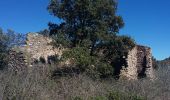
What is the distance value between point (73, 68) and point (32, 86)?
192 inches

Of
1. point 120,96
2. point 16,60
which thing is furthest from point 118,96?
point 16,60

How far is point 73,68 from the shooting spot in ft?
60.4

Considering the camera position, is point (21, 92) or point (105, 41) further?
point (105, 41)

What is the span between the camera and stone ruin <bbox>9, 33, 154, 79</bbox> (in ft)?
69.0

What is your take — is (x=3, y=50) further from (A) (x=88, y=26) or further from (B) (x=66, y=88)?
(B) (x=66, y=88)

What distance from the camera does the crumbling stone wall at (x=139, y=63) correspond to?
21203 mm

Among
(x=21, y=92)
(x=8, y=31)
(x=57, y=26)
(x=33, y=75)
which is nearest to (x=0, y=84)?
(x=21, y=92)

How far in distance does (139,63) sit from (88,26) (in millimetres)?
4466

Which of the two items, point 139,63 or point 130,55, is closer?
point 130,55

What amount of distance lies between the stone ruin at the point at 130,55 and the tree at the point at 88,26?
1.70 meters

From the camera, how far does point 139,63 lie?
22047 mm

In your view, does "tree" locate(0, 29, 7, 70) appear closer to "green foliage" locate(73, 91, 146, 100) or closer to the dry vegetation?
the dry vegetation

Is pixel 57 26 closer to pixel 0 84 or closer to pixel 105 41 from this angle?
pixel 105 41

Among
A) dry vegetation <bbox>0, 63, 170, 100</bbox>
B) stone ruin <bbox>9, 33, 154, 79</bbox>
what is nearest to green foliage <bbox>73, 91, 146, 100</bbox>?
dry vegetation <bbox>0, 63, 170, 100</bbox>
